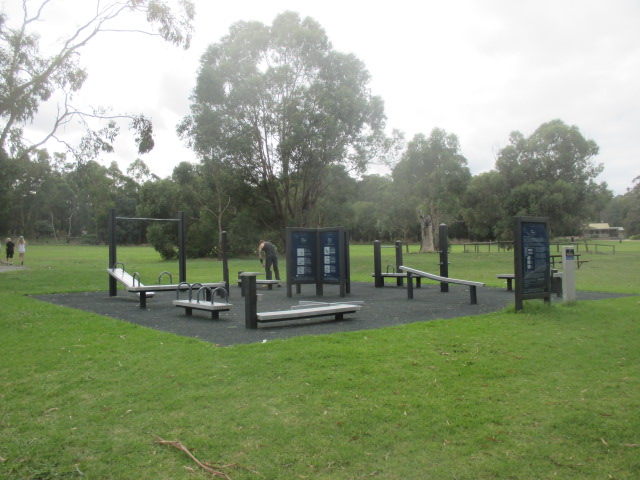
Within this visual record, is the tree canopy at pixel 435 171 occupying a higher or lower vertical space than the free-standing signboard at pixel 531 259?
higher

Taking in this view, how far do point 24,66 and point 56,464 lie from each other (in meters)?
23.6

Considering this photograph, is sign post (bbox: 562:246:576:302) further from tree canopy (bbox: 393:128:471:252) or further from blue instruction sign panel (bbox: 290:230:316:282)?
tree canopy (bbox: 393:128:471:252)

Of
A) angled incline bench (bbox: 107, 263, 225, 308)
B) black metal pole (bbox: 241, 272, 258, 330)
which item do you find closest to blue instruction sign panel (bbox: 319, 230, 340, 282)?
angled incline bench (bbox: 107, 263, 225, 308)

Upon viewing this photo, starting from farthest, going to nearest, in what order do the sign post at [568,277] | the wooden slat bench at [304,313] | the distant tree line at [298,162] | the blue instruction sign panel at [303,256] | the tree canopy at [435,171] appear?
the tree canopy at [435,171], the distant tree line at [298,162], the blue instruction sign panel at [303,256], the sign post at [568,277], the wooden slat bench at [304,313]

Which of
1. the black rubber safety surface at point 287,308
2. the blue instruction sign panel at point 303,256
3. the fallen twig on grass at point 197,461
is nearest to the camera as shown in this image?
the fallen twig on grass at point 197,461

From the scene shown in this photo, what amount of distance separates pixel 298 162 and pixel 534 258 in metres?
24.1

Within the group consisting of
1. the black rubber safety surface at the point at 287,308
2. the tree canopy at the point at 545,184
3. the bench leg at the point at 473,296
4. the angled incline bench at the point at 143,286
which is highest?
the tree canopy at the point at 545,184

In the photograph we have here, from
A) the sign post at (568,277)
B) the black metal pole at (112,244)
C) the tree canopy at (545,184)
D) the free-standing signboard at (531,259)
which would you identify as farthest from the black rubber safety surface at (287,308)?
the tree canopy at (545,184)

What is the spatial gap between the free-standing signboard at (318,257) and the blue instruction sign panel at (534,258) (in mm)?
5080

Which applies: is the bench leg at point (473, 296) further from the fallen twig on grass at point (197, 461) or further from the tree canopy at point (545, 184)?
the tree canopy at point (545, 184)

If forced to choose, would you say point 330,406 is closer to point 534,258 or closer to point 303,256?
point 534,258

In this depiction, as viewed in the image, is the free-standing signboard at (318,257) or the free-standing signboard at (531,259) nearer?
the free-standing signboard at (531,259)

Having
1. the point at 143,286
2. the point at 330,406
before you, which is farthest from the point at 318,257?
the point at 330,406

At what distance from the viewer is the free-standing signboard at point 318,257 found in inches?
552
